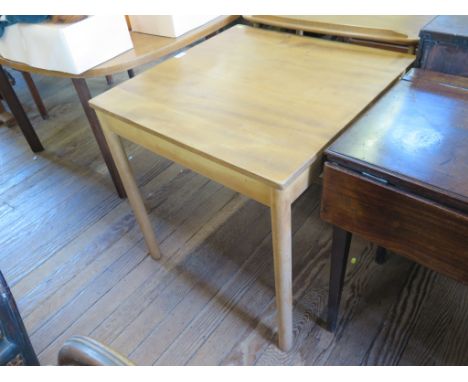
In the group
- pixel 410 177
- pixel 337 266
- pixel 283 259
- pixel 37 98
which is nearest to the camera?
pixel 410 177

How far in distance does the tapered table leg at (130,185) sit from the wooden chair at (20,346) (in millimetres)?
506

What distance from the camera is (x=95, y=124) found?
4.96ft

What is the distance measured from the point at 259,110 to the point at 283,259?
13.4 inches

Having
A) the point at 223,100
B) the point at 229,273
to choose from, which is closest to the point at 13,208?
the point at 229,273

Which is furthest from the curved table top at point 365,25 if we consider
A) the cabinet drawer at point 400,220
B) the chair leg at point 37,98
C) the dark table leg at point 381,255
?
the chair leg at point 37,98

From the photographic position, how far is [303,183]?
2.57 ft

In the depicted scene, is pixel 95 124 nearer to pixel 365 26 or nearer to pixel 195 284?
pixel 195 284

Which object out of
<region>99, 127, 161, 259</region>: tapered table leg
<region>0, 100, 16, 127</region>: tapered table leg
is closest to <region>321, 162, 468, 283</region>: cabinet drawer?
<region>99, 127, 161, 259</region>: tapered table leg

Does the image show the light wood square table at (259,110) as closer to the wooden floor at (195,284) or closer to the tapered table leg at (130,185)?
the tapered table leg at (130,185)

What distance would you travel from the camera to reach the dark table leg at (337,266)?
893 mm

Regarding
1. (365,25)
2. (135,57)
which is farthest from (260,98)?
(135,57)
